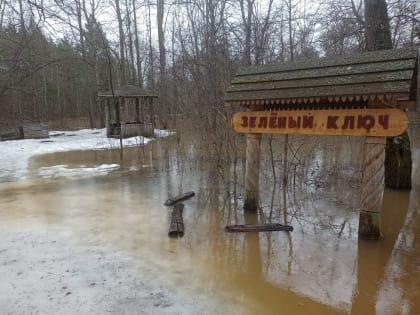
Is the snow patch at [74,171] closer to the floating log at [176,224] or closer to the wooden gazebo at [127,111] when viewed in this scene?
the floating log at [176,224]

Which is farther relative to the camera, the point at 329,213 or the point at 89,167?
the point at 89,167

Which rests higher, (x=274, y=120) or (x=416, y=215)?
(x=274, y=120)

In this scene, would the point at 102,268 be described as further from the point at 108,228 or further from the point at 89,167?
the point at 89,167

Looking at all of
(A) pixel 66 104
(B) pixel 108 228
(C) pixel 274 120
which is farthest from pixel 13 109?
(C) pixel 274 120

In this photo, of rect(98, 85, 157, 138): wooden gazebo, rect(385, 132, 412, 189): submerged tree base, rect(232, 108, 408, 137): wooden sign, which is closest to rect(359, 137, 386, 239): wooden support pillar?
rect(232, 108, 408, 137): wooden sign

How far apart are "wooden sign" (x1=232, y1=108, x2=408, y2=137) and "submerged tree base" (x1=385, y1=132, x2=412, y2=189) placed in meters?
3.76

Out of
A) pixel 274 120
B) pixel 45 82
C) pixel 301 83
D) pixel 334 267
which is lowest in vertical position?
pixel 334 267

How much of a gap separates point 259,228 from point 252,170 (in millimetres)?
1200

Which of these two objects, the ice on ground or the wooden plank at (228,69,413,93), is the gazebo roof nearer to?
the ice on ground

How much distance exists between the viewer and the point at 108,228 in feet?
19.0

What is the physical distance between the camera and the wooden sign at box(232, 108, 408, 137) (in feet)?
14.4

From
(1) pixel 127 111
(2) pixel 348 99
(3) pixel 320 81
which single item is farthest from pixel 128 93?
(2) pixel 348 99

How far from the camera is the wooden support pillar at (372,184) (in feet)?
15.1

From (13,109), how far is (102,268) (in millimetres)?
25319
